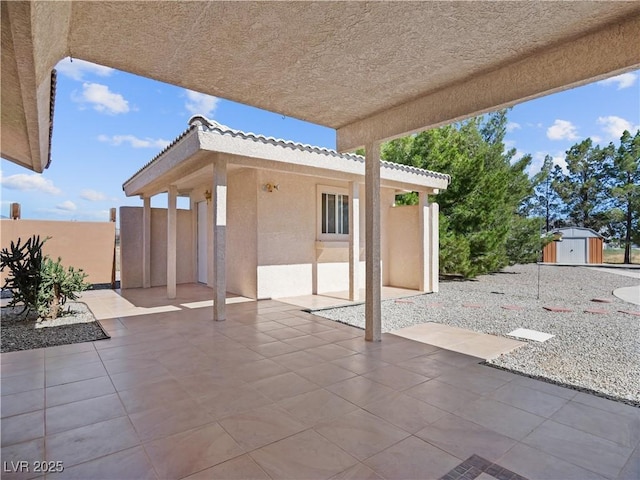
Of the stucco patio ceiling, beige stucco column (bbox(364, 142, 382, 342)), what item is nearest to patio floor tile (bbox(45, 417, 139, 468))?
the stucco patio ceiling

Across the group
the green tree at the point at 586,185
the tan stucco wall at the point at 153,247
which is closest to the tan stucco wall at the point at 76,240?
the tan stucco wall at the point at 153,247

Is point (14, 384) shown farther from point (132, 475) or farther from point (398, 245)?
point (398, 245)

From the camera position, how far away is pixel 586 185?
118 ft

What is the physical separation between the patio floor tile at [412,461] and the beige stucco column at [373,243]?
11.5 ft

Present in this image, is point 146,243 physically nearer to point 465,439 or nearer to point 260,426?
point 260,426

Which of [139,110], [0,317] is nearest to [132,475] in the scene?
[0,317]

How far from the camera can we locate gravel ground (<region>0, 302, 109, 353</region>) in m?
6.59

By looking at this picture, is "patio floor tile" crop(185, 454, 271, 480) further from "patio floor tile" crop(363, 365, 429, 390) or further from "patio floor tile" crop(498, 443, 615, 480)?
"patio floor tile" crop(363, 365, 429, 390)

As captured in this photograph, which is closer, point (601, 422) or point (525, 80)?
point (601, 422)

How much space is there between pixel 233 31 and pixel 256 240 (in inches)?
310

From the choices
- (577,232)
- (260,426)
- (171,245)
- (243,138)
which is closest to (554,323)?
(260,426)

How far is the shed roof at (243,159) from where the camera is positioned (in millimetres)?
8258

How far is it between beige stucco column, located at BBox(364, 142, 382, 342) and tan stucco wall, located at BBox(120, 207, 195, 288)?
34.7 ft

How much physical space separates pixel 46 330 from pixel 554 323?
11203mm
